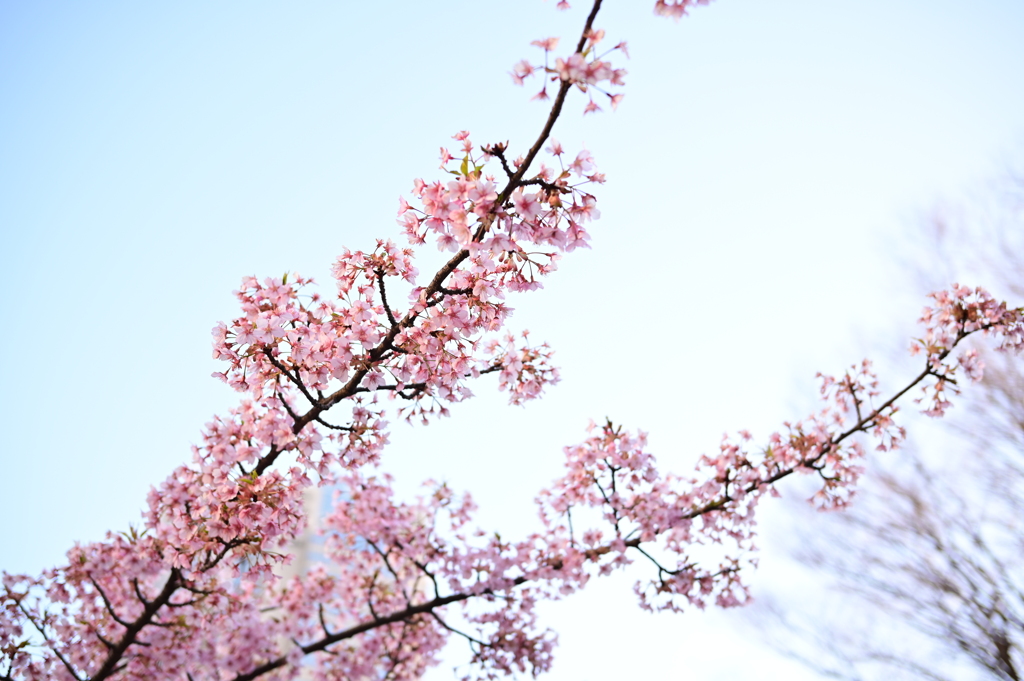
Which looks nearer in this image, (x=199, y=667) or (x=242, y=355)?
(x=242, y=355)

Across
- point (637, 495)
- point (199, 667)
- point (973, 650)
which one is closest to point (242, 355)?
point (637, 495)

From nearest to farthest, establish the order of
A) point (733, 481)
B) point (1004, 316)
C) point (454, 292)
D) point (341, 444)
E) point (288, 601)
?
point (454, 292) → point (341, 444) → point (1004, 316) → point (733, 481) → point (288, 601)

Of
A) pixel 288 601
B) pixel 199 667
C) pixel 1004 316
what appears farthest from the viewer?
pixel 288 601

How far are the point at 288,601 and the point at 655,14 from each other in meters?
7.17

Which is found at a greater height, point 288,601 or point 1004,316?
point 288,601

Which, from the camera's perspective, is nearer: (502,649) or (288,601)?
(502,649)

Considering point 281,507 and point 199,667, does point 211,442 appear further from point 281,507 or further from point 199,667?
point 199,667

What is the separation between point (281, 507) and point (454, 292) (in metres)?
1.56

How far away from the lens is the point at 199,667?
5445 millimetres

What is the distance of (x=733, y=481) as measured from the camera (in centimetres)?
498

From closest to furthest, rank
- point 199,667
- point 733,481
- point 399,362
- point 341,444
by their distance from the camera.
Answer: point 399,362 < point 341,444 < point 733,481 < point 199,667

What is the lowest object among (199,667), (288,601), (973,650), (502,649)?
(973,650)

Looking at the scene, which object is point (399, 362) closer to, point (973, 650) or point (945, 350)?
point (945, 350)

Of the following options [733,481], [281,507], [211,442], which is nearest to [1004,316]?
[733,481]
